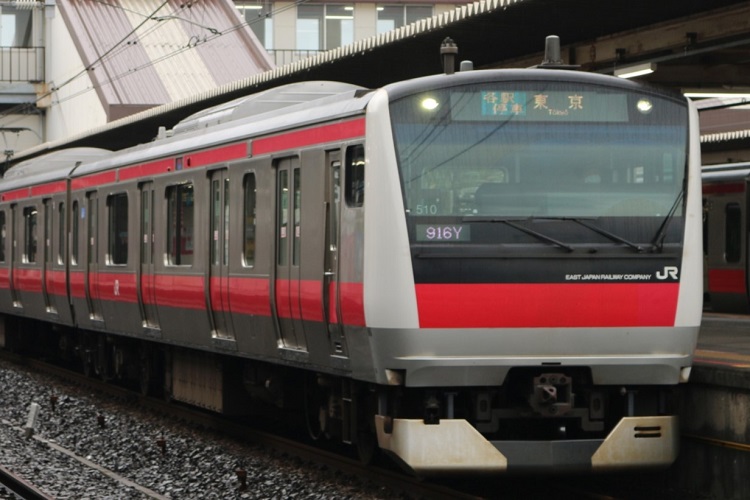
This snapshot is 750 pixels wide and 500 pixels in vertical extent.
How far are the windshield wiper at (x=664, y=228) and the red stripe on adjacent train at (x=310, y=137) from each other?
2.06 m

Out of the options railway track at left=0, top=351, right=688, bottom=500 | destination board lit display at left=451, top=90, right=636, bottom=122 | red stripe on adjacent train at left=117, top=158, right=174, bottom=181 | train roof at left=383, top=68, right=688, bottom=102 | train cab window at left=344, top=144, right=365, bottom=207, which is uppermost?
train roof at left=383, top=68, right=688, bottom=102

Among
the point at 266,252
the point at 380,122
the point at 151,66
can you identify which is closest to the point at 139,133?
the point at 151,66

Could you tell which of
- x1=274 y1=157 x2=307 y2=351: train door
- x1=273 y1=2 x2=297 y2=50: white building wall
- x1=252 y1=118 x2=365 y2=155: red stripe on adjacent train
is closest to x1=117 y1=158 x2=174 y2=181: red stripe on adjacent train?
x1=252 y1=118 x2=365 y2=155: red stripe on adjacent train

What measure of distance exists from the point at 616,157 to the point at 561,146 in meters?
0.38

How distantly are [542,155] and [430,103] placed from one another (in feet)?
2.68

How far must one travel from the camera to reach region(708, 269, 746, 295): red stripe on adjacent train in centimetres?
2467

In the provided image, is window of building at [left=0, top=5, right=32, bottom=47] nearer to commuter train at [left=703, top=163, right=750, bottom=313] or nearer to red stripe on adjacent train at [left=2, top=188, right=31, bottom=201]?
red stripe on adjacent train at [left=2, top=188, right=31, bottom=201]

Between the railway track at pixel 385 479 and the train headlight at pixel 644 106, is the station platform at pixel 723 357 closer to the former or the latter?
the railway track at pixel 385 479

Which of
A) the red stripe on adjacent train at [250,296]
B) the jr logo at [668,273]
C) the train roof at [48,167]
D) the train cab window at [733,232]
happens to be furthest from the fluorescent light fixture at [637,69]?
the train cab window at [733,232]

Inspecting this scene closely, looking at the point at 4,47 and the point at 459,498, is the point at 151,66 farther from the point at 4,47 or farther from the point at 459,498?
the point at 459,498

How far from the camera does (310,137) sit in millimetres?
11375

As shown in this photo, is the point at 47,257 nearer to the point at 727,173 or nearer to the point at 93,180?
Answer: the point at 93,180

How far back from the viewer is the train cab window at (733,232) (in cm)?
2467

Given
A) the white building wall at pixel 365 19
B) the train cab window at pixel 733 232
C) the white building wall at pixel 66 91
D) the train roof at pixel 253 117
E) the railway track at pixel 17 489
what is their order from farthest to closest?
1. the white building wall at pixel 365 19
2. the white building wall at pixel 66 91
3. the train cab window at pixel 733 232
4. the railway track at pixel 17 489
5. the train roof at pixel 253 117
